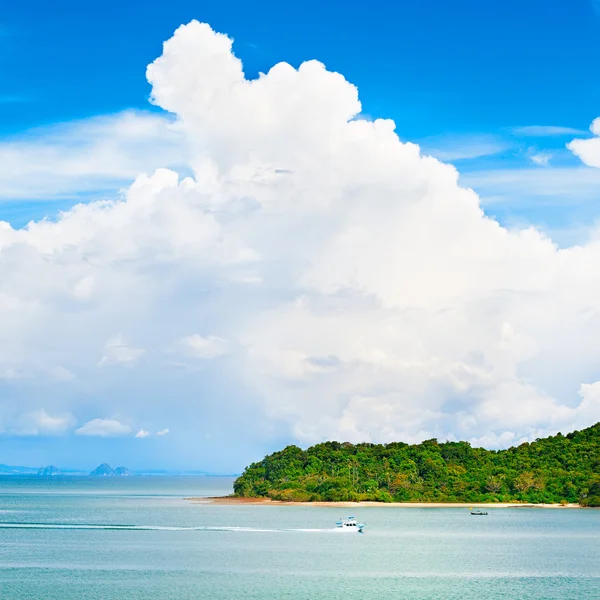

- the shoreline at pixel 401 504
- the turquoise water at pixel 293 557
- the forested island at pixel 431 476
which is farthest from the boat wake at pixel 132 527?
the forested island at pixel 431 476

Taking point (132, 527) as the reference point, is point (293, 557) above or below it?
below

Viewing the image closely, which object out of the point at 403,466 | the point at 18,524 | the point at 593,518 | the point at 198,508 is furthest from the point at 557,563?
the point at 403,466

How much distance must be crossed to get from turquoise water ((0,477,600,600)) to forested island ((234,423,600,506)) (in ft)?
100

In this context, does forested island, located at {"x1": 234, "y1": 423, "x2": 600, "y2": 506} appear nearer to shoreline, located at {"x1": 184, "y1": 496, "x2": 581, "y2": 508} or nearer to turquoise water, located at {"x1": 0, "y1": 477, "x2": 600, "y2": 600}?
shoreline, located at {"x1": 184, "y1": 496, "x2": 581, "y2": 508}

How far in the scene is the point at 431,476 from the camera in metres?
185

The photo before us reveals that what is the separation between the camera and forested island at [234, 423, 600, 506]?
578 feet

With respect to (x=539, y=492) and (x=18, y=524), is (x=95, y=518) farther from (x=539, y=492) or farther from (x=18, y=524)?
(x=539, y=492)

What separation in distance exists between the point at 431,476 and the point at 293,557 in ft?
330

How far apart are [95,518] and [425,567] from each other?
67879 millimetres

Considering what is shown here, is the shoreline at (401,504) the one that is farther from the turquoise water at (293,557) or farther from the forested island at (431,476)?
the turquoise water at (293,557)

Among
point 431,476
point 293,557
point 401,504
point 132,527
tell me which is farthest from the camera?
point 431,476

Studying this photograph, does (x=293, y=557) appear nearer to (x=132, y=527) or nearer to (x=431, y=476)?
(x=132, y=527)

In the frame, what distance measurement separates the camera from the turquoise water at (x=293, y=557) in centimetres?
6825

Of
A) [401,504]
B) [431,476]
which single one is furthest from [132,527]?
[431,476]
